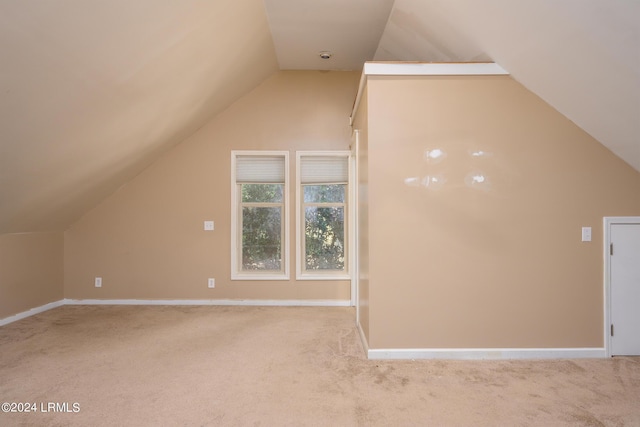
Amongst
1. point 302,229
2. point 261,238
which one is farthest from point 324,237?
point 261,238

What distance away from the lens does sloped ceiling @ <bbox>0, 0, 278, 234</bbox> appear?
7.60ft

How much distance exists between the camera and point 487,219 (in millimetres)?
3326

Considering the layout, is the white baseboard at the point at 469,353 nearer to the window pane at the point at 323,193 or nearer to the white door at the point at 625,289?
the white door at the point at 625,289

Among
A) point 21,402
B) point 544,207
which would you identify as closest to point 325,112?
point 544,207

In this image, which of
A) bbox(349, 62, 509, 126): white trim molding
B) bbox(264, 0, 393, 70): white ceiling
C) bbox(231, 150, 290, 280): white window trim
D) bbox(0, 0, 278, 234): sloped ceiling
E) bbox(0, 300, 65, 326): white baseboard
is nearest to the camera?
bbox(0, 0, 278, 234): sloped ceiling

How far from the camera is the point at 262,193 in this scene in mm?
5520

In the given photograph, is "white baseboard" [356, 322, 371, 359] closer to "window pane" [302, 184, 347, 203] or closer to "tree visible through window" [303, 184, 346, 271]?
"tree visible through window" [303, 184, 346, 271]

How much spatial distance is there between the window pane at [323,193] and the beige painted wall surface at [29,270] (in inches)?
137

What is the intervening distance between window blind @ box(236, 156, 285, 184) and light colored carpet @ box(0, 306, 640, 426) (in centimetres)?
220

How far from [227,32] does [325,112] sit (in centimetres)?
204

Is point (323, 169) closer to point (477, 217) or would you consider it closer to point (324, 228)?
point (324, 228)

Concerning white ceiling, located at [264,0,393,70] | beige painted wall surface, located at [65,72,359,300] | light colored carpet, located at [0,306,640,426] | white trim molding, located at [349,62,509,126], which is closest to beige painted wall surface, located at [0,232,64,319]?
beige painted wall surface, located at [65,72,359,300]

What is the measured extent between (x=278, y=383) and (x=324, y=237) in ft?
9.26

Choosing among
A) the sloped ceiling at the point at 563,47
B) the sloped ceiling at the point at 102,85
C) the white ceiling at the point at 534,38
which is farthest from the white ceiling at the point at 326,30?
the sloped ceiling at the point at 563,47
